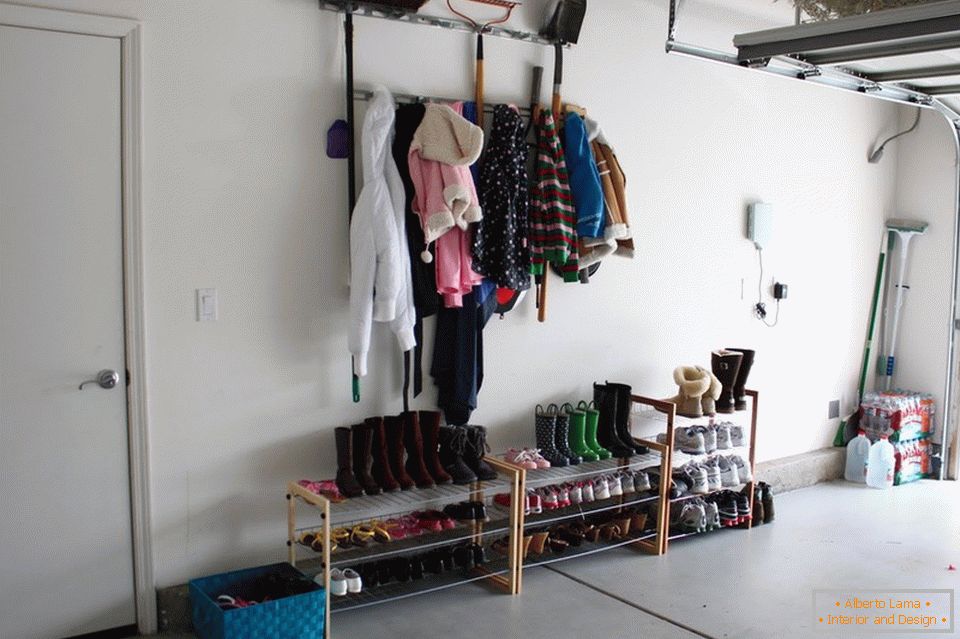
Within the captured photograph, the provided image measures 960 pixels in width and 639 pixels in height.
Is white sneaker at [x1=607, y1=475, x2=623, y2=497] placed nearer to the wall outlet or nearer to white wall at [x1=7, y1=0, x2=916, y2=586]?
white wall at [x1=7, y1=0, x2=916, y2=586]

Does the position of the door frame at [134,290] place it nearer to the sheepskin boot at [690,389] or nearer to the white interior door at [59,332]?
the white interior door at [59,332]

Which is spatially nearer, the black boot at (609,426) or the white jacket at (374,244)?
the white jacket at (374,244)

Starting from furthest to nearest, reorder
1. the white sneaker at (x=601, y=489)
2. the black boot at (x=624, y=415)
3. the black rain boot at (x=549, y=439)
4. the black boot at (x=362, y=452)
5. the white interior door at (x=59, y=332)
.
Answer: the black boot at (x=624, y=415), the white sneaker at (x=601, y=489), the black rain boot at (x=549, y=439), the black boot at (x=362, y=452), the white interior door at (x=59, y=332)

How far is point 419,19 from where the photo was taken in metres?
3.87

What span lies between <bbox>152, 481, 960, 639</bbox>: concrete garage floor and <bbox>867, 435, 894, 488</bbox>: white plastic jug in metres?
0.44

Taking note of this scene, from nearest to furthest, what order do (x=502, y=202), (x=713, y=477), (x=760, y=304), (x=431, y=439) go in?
(x=431, y=439) → (x=502, y=202) → (x=713, y=477) → (x=760, y=304)

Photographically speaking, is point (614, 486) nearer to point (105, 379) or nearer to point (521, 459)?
point (521, 459)

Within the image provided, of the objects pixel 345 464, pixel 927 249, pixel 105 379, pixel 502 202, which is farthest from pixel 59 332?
pixel 927 249

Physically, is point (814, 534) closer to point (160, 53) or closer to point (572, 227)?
point (572, 227)

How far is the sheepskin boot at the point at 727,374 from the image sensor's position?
4758mm

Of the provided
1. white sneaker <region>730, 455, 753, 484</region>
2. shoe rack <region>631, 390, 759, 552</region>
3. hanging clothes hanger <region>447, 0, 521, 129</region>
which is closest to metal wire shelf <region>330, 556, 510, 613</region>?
shoe rack <region>631, 390, 759, 552</region>

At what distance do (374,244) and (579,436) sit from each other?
1321mm

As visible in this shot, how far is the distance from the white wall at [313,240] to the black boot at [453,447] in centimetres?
22

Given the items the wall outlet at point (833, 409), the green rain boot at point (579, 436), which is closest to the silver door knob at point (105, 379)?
the green rain boot at point (579, 436)
